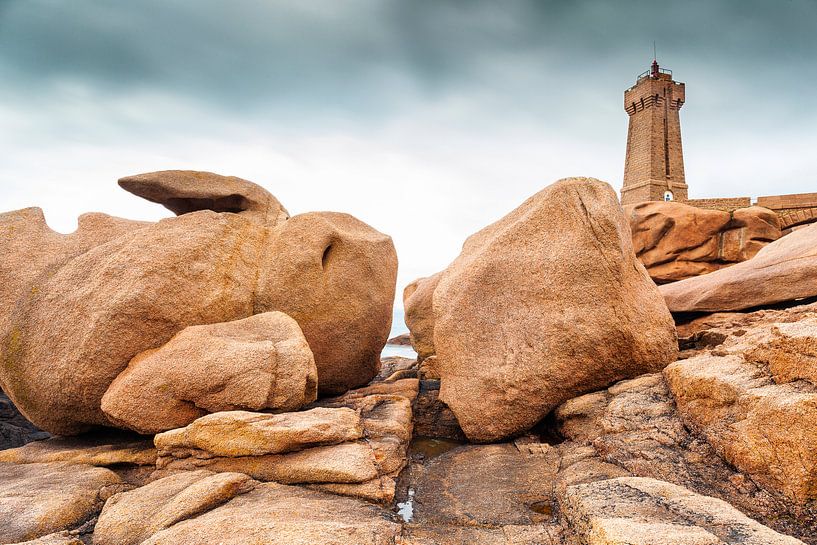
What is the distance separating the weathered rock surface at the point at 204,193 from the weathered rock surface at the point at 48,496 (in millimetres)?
5276

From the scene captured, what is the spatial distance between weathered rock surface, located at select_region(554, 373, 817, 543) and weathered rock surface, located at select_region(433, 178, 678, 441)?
1.43ft

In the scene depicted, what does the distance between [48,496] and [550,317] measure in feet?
20.8

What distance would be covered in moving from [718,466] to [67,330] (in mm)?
8126

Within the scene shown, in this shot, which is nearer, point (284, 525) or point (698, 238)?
point (284, 525)

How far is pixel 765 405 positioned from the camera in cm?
412

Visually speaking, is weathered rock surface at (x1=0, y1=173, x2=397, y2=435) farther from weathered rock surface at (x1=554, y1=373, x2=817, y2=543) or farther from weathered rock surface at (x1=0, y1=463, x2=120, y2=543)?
weathered rock surface at (x1=554, y1=373, x2=817, y2=543)

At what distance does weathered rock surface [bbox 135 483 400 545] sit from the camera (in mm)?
3680

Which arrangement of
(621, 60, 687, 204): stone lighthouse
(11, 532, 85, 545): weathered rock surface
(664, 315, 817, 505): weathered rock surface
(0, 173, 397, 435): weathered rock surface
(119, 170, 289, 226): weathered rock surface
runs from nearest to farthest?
(664, 315, 817, 505): weathered rock surface
(11, 532, 85, 545): weathered rock surface
(0, 173, 397, 435): weathered rock surface
(119, 170, 289, 226): weathered rock surface
(621, 60, 687, 204): stone lighthouse

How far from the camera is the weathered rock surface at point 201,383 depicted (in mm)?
6062

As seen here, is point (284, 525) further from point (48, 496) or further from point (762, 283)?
point (762, 283)

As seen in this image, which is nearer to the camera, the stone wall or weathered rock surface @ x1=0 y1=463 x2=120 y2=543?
weathered rock surface @ x1=0 y1=463 x2=120 y2=543

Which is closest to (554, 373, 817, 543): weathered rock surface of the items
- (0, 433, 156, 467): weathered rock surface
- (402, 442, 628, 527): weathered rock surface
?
(402, 442, 628, 527): weathered rock surface

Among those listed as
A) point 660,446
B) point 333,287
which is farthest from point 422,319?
point 660,446

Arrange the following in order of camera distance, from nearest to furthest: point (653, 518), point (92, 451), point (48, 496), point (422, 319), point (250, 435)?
point (653, 518)
point (48, 496)
point (250, 435)
point (92, 451)
point (422, 319)
